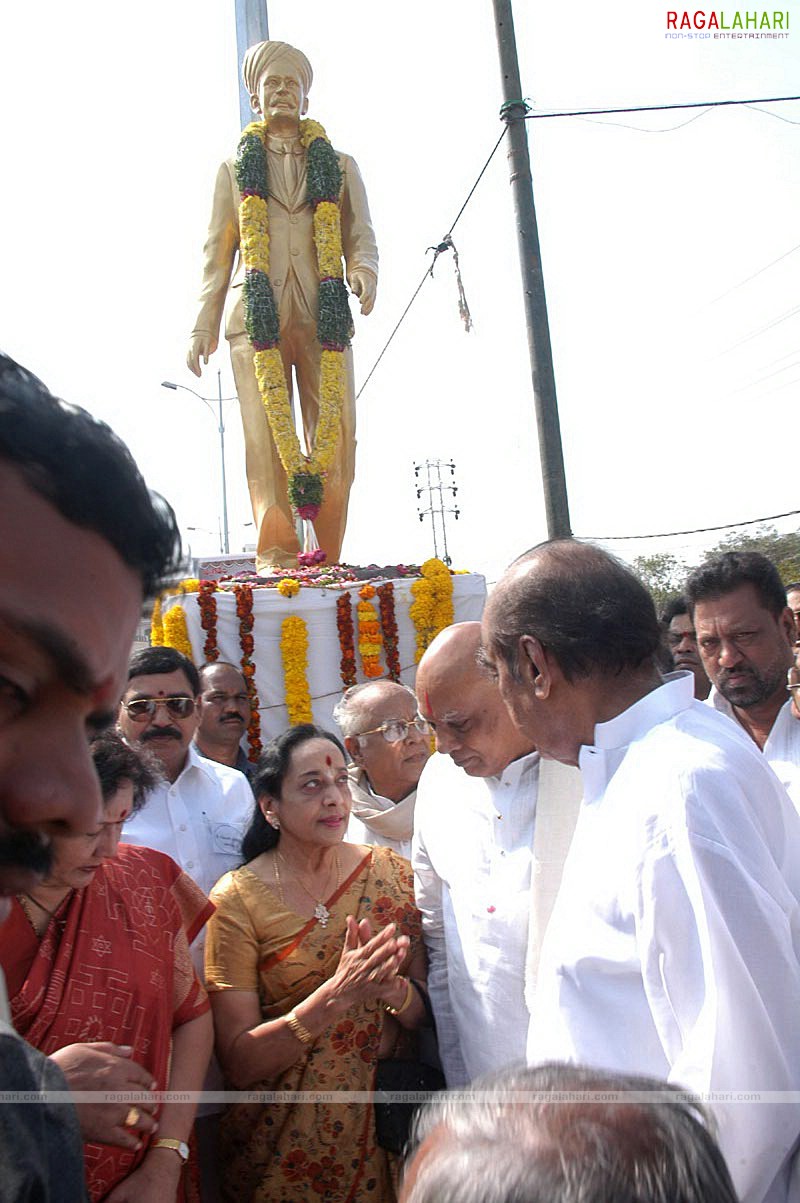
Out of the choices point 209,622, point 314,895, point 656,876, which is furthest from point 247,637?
point 656,876

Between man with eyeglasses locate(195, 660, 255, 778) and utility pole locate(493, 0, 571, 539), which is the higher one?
utility pole locate(493, 0, 571, 539)

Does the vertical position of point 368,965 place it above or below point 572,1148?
below

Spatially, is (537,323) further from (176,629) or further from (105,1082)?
(105,1082)

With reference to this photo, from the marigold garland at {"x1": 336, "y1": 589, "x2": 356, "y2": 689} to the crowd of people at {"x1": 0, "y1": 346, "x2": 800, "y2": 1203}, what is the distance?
230cm

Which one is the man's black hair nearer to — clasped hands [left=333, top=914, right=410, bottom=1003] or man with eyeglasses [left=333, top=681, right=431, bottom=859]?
Result: clasped hands [left=333, top=914, right=410, bottom=1003]

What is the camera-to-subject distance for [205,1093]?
2369mm

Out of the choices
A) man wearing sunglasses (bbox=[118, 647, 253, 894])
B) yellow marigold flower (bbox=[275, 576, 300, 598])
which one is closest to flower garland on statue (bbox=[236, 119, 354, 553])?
yellow marigold flower (bbox=[275, 576, 300, 598])

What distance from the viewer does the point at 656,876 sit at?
139cm

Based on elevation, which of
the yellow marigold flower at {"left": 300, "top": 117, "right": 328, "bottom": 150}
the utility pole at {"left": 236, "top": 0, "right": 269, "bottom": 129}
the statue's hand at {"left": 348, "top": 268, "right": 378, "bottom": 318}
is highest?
the utility pole at {"left": 236, "top": 0, "right": 269, "bottom": 129}

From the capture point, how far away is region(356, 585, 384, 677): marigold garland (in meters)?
5.79

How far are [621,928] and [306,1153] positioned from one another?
52.5 inches

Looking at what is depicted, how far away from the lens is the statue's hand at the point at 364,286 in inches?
287

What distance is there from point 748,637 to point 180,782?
82.8 inches

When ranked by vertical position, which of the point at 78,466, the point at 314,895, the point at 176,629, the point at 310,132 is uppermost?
the point at 310,132
